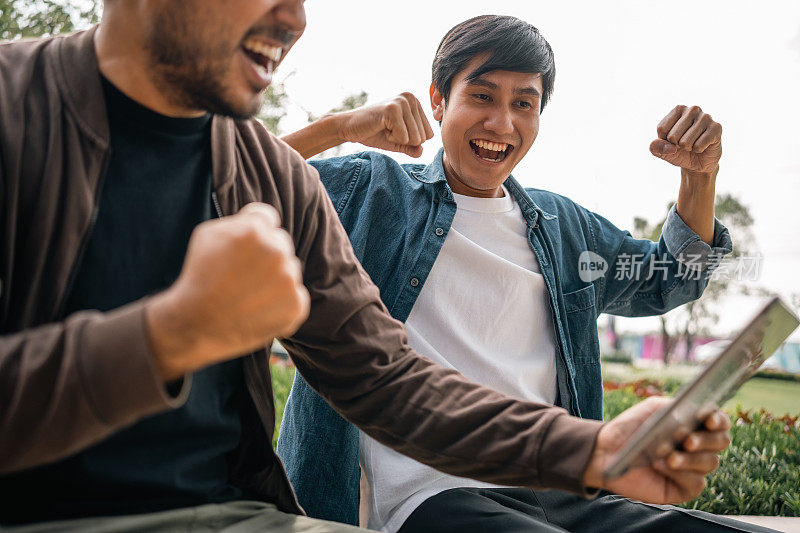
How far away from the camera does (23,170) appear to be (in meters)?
1.29

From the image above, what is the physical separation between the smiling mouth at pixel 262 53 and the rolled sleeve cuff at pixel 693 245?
196 cm

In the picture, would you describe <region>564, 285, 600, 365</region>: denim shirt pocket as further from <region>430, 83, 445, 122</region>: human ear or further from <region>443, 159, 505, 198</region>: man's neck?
<region>430, 83, 445, 122</region>: human ear

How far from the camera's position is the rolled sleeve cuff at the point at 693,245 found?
9.61ft

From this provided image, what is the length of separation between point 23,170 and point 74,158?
0.09m

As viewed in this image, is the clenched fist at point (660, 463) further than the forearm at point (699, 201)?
No

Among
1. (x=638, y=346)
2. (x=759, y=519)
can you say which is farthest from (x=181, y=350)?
(x=638, y=346)

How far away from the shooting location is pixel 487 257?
2.63m

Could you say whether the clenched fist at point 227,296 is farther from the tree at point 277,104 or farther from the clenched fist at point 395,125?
the tree at point 277,104

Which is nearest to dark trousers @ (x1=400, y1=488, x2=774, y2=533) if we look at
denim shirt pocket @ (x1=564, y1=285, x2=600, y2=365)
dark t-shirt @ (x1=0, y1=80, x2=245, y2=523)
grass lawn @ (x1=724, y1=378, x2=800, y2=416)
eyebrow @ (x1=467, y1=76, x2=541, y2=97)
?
denim shirt pocket @ (x1=564, y1=285, x2=600, y2=365)

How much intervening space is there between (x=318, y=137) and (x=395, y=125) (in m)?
0.40

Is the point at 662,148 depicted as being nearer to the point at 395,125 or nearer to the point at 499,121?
the point at 499,121

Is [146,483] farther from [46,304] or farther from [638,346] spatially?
[638,346]

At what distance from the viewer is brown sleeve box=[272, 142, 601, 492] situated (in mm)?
1544

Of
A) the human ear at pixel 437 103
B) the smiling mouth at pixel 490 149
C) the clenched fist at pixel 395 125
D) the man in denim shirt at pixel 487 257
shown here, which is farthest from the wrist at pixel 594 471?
the human ear at pixel 437 103
